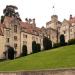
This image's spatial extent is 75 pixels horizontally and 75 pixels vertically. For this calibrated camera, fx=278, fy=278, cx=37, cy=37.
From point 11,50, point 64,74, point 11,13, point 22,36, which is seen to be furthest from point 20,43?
point 64,74

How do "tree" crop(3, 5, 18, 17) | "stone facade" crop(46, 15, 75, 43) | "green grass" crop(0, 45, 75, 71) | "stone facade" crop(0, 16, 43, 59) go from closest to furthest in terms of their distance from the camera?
"green grass" crop(0, 45, 75, 71) < "stone facade" crop(0, 16, 43, 59) < "stone facade" crop(46, 15, 75, 43) < "tree" crop(3, 5, 18, 17)

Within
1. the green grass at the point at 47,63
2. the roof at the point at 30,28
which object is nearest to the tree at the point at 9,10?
the roof at the point at 30,28

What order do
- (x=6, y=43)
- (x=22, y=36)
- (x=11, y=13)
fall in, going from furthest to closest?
(x=11, y=13) < (x=22, y=36) < (x=6, y=43)

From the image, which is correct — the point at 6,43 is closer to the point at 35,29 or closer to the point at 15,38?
the point at 15,38

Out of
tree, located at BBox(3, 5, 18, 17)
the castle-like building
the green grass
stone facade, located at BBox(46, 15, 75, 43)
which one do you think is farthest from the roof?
the green grass

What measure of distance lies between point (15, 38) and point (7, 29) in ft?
14.0

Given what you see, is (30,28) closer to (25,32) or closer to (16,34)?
(25,32)

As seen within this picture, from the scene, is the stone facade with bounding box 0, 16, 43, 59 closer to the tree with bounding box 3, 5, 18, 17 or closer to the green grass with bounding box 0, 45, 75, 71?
the tree with bounding box 3, 5, 18, 17

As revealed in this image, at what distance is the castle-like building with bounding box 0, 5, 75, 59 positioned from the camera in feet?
265

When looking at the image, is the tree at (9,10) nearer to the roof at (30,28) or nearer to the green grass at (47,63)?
the roof at (30,28)

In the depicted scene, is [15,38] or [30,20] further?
[30,20]

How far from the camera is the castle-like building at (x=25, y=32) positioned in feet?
265

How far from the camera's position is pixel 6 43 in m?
80.9

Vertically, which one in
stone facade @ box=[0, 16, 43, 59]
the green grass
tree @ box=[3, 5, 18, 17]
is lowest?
the green grass
